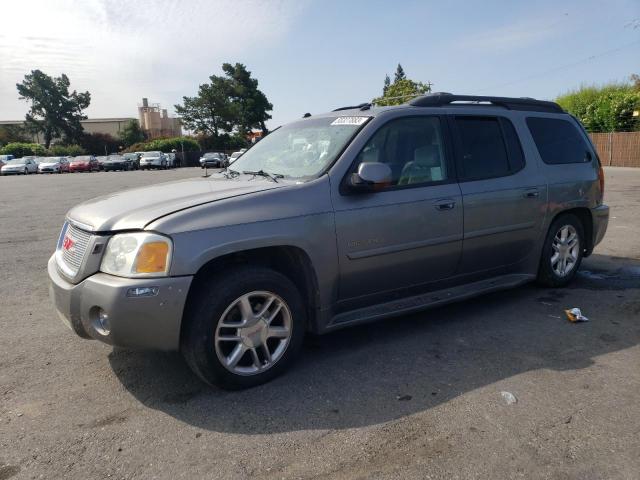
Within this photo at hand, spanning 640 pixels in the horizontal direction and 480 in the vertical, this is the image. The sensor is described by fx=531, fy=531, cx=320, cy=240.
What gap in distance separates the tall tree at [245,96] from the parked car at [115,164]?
103ft

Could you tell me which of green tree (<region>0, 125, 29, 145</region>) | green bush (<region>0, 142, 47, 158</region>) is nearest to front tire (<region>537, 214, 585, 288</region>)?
green bush (<region>0, 142, 47, 158</region>)

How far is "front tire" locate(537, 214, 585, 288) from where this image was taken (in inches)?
205

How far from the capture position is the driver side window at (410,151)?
13.2 feet

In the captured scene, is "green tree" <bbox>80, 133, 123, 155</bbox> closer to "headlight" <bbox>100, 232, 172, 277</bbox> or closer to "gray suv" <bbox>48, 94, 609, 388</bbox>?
"gray suv" <bbox>48, 94, 609, 388</bbox>

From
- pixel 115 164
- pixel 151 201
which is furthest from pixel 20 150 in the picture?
pixel 151 201

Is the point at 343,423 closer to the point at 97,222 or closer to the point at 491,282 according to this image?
the point at 97,222

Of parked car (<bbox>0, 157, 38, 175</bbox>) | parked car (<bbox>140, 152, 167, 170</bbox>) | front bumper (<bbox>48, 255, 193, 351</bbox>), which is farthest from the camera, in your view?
parked car (<bbox>140, 152, 167, 170</bbox>)

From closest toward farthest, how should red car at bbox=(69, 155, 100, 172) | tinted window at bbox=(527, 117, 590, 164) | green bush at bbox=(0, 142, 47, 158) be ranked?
tinted window at bbox=(527, 117, 590, 164) → red car at bbox=(69, 155, 100, 172) → green bush at bbox=(0, 142, 47, 158)

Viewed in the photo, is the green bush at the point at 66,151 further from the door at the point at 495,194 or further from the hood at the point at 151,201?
the door at the point at 495,194

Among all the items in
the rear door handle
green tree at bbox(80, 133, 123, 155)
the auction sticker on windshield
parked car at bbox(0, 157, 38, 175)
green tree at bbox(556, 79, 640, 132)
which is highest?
green tree at bbox(80, 133, 123, 155)

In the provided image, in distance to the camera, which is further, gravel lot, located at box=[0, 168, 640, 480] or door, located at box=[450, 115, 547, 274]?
door, located at box=[450, 115, 547, 274]

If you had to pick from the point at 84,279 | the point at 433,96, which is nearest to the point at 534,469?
the point at 84,279

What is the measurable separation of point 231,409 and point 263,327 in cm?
54

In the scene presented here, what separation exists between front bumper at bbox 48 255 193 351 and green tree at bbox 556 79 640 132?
29.4 m
